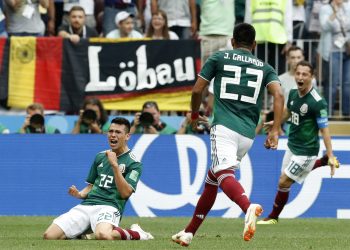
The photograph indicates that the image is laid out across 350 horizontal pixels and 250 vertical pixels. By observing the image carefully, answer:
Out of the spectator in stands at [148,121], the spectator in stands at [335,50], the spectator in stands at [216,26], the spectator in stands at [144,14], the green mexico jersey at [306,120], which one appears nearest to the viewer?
the green mexico jersey at [306,120]

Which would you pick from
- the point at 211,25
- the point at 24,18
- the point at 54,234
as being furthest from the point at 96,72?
the point at 54,234

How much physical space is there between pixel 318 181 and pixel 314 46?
10.2ft

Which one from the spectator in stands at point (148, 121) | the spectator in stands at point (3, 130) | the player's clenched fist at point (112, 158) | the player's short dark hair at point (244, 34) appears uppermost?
the player's short dark hair at point (244, 34)

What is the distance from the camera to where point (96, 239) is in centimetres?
1262

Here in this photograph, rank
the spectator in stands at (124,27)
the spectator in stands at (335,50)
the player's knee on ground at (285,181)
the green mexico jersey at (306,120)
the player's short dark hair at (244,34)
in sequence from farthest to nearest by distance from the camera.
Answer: the spectator in stands at (335,50) → the spectator in stands at (124,27) → the player's knee on ground at (285,181) → the green mexico jersey at (306,120) → the player's short dark hair at (244,34)

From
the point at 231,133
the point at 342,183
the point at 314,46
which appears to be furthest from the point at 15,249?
the point at 314,46

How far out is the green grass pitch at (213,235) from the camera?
38.0 feet

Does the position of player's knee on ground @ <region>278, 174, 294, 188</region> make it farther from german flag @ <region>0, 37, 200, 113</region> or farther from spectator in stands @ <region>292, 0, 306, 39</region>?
spectator in stands @ <region>292, 0, 306, 39</region>

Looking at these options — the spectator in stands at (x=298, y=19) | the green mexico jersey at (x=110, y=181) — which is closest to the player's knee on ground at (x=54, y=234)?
the green mexico jersey at (x=110, y=181)

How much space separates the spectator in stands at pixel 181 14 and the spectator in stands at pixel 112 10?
1.70 feet

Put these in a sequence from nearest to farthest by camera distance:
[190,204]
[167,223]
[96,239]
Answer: [96,239] → [167,223] → [190,204]

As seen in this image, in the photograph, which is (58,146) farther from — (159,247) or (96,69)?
(159,247)

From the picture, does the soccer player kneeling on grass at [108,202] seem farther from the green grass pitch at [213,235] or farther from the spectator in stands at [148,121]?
the spectator in stands at [148,121]

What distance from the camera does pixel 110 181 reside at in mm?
12703
